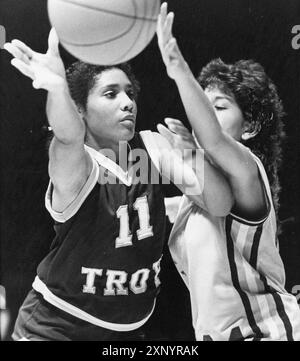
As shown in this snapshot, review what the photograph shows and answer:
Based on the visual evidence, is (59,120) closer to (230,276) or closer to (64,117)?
(64,117)

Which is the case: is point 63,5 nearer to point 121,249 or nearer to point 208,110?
point 208,110

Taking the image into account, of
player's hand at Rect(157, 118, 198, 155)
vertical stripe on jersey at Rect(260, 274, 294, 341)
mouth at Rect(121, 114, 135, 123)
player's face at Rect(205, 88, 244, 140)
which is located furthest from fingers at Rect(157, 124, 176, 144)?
vertical stripe on jersey at Rect(260, 274, 294, 341)

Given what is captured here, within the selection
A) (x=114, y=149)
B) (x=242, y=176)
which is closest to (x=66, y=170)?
(x=114, y=149)

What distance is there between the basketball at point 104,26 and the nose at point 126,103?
6.6 inches

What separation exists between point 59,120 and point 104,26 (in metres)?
0.41

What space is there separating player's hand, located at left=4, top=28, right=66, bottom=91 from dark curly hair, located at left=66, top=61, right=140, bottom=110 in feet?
0.14

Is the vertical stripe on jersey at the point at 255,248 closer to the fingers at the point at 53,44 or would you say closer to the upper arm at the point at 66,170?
the upper arm at the point at 66,170

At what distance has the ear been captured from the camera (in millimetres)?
2416

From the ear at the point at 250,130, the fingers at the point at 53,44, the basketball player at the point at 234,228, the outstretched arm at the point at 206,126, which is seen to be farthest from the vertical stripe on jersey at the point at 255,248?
the fingers at the point at 53,44

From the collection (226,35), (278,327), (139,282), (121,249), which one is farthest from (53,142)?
(278,327)

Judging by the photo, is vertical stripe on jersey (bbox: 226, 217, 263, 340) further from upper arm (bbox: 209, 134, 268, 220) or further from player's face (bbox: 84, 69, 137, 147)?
player's face (bbox: 84, 69, 137, 147)

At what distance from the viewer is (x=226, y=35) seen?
7.89 ft

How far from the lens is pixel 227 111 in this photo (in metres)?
2.39

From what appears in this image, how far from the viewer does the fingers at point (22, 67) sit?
2.30 metres
